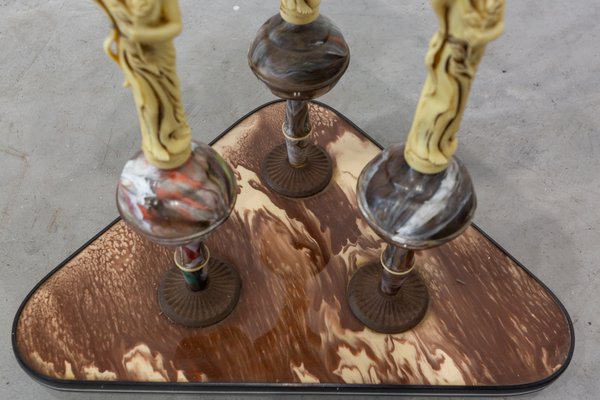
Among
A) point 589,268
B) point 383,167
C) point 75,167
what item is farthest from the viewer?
point 75,167

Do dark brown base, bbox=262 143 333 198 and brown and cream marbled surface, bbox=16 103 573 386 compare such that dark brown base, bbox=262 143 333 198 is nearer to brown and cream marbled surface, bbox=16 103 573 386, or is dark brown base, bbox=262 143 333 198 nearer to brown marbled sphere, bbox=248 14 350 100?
brown and cream marbled surface, bbox=16 103 573 386

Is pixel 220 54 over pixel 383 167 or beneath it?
beneath

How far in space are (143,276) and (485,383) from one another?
48 cm

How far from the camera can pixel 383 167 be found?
2.13 ft

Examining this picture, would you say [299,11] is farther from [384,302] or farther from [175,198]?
[384,302]

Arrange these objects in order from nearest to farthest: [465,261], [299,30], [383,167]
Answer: [383,167]
[299,30]
[465,261]

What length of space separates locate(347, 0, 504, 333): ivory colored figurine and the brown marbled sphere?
0.17 m

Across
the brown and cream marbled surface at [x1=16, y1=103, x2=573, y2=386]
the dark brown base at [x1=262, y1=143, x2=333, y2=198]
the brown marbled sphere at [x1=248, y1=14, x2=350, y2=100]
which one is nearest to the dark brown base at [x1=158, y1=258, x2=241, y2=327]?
the brown and cream marbled surface at [x1=16, y1=103, x2=573, y2=386]

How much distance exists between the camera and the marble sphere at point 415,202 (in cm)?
62

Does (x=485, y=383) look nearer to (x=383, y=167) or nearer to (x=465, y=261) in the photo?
(x=465, y=261)

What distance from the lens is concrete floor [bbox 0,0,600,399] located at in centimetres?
104

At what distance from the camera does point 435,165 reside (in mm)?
611

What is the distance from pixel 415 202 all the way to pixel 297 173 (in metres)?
0.36

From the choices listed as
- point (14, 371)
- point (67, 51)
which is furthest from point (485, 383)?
point (67, 51)
